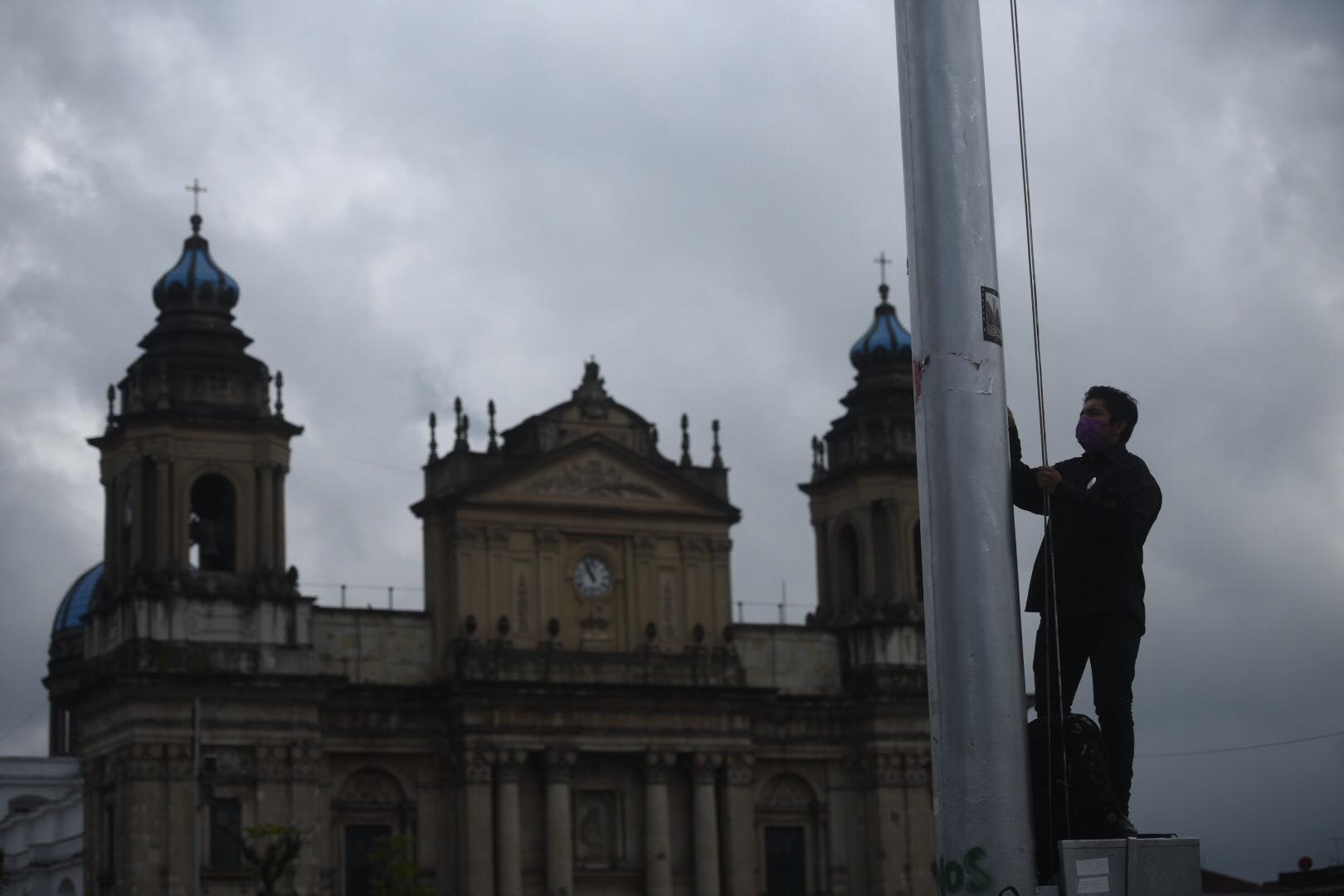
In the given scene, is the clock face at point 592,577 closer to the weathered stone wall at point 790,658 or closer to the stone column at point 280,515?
the weathered stone wall at point 790,658

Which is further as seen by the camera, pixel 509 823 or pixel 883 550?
pixel 883 550

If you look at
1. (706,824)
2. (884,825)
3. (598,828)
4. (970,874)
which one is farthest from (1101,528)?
(884,825)

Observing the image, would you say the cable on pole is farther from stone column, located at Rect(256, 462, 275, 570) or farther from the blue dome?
the blue dome

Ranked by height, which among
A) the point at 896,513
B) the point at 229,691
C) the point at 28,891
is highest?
the point at 896,513

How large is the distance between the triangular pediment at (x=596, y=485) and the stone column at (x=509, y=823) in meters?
6.51

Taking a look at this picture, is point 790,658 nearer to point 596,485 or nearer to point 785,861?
point 785,861

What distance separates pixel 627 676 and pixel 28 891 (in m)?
18.5

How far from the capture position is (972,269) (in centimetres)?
808

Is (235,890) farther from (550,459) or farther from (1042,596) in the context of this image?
(1042,596)

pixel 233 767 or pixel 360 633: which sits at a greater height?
pixel 360 633

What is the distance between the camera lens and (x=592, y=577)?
55625 mm

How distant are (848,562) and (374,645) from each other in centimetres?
1417

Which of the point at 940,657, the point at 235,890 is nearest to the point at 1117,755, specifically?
the point at 940,657

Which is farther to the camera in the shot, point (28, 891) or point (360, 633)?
point (28, 891)
